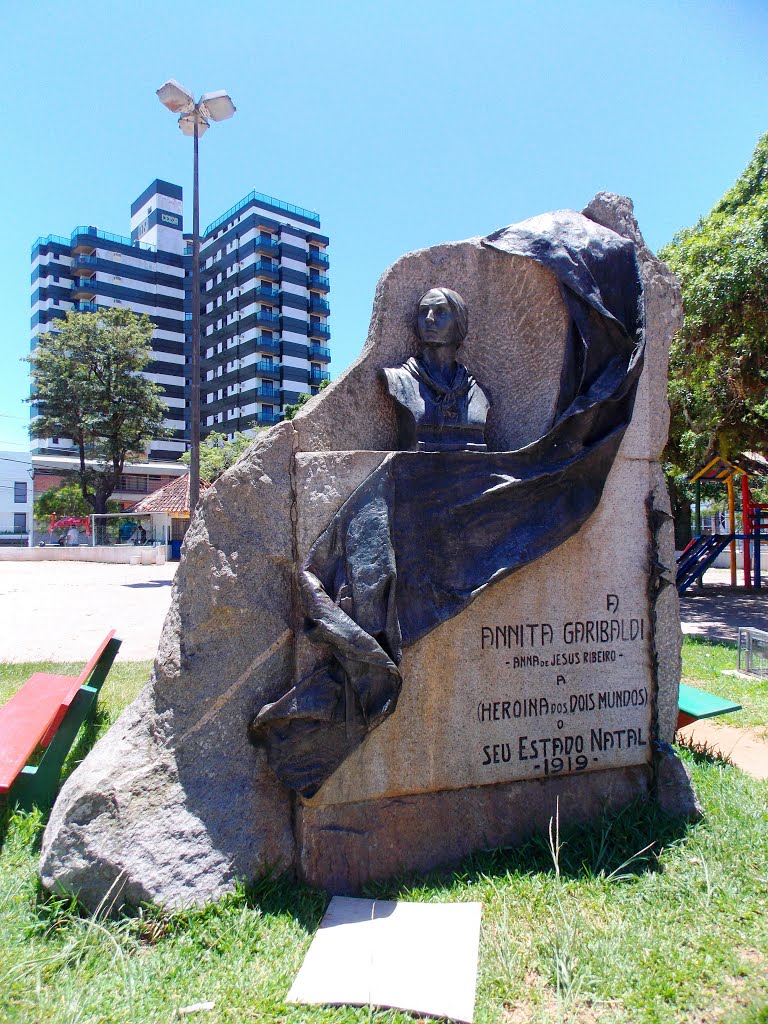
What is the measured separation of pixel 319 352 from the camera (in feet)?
196

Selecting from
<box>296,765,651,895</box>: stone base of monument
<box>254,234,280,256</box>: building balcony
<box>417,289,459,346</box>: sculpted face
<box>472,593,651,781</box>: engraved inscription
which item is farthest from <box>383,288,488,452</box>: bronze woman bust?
<box>254,234,280,256</box>: building balcony

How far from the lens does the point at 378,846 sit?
285 cm

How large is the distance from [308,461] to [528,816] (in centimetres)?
188

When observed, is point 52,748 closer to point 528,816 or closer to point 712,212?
point 528,816

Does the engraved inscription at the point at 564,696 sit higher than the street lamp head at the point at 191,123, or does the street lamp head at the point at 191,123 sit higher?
the street lamp head at the point at 191,123

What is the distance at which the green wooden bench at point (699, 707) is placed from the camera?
4152 mm

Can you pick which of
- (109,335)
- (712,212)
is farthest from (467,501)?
(109,335)

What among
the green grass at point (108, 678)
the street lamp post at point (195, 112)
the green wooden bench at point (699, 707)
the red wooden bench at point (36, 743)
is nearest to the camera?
the red wooden bench at point (36, 743)

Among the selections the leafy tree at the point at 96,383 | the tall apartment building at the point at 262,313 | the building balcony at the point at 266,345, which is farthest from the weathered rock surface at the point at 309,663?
the building balcony at the point at 266,345

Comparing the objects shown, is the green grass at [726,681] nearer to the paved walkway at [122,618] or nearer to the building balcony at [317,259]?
the paved walkway at [122,618]

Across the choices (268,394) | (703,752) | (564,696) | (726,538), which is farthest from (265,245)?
(564,696)

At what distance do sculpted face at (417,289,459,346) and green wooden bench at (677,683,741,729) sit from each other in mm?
2701

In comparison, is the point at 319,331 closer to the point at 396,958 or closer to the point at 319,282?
the point at 319,282

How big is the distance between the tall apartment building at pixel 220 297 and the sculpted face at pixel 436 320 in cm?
5133
